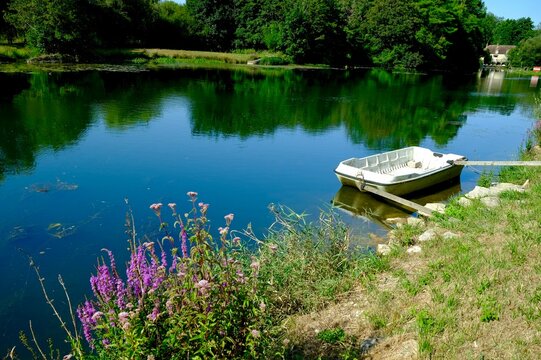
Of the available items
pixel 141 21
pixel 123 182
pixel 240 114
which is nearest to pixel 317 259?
pixel 123 182

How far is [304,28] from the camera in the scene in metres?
57.6

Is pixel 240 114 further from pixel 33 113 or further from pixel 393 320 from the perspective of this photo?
pixel 393 320

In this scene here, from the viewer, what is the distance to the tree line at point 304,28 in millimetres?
58344

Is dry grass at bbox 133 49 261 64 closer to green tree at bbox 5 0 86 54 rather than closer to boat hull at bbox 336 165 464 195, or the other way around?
green tree at bbox 5 0 86 54

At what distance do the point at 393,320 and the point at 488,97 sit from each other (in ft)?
124

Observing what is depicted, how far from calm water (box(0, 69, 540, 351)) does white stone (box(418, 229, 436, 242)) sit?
282 cm

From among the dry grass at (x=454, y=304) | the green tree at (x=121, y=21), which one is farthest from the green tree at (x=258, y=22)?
the dry grass at (x=454, y=304)

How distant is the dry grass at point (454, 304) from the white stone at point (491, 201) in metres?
1.56

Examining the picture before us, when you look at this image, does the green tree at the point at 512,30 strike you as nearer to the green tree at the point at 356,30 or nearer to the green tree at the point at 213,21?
the green tree at the point at 356,30

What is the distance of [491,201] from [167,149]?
11147 mm

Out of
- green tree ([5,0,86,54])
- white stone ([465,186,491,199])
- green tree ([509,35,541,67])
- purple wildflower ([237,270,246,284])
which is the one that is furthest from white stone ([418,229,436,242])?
green tree ([509,35,541,67])

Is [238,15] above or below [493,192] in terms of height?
above

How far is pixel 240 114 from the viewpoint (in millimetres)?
23562

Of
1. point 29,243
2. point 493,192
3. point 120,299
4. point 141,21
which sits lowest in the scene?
point 29,243
